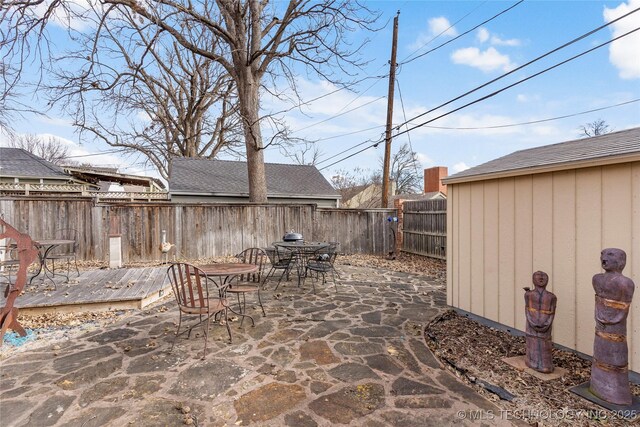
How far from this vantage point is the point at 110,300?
14.2 feet

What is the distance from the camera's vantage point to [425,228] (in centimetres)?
894

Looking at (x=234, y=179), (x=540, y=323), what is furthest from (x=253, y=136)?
(x=540, y=323)

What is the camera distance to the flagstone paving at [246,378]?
2100 mm

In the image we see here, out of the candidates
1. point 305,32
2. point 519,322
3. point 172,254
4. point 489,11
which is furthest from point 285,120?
point 519,322

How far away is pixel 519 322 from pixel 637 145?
1945mm

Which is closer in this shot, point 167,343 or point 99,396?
point 99,396

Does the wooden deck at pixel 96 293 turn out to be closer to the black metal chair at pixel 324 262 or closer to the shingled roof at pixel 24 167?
the black metal chair at pixel 324 262

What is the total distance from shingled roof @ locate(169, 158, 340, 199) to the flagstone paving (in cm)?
845

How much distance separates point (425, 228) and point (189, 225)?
21.4 ft

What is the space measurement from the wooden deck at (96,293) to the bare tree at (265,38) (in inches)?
176

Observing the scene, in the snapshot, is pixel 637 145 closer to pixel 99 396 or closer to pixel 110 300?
pixel 99 396

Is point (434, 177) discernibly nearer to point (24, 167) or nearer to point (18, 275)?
point (18, 275)

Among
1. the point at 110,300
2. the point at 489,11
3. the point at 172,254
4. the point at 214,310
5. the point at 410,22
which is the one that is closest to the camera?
the point at 214,310

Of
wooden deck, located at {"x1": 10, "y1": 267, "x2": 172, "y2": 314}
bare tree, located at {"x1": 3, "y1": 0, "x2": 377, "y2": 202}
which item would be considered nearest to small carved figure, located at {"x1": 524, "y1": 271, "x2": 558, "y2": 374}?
wooden deck, located at {"x1": 10, "y1": 267, "x2": 172, "y2": 314}
